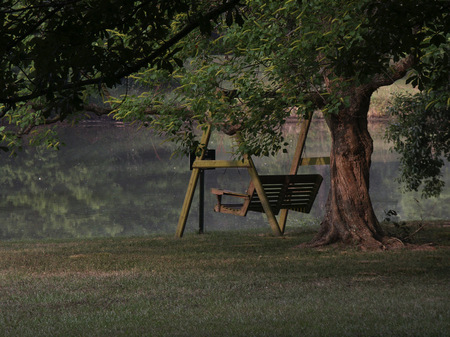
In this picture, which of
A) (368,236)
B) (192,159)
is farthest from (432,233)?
(192,159)

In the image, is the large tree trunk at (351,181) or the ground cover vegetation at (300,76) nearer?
the ground cover vegetation at (300,76)

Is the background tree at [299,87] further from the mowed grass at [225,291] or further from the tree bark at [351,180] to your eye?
the mowed grass at [225,291]

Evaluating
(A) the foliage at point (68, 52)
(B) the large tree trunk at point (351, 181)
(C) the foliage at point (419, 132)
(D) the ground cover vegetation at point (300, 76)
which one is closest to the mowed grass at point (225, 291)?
(B) the large tree trunk at point (351, 181)

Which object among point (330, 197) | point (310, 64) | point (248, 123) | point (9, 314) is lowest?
point (9, 314)

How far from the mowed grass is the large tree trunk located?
0.50 m

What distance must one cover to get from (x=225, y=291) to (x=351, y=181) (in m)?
4.79

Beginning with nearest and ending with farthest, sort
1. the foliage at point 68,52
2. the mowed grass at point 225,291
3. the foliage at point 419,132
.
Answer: the foliage at point 68,52 < the mowed grass at point 225,291 < the foliage at point 419,132

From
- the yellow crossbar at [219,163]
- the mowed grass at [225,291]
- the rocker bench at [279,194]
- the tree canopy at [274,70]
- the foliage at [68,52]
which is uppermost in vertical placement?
the tree canopy at [274,70]

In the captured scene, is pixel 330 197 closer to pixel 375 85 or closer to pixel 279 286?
pixel 375 85

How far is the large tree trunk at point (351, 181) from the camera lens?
39.6ft

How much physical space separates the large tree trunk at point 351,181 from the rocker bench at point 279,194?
42.4 inches

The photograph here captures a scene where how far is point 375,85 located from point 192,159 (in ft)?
13.5

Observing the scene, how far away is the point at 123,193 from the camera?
26.5 m

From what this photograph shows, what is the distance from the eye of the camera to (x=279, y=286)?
27.4 feet
